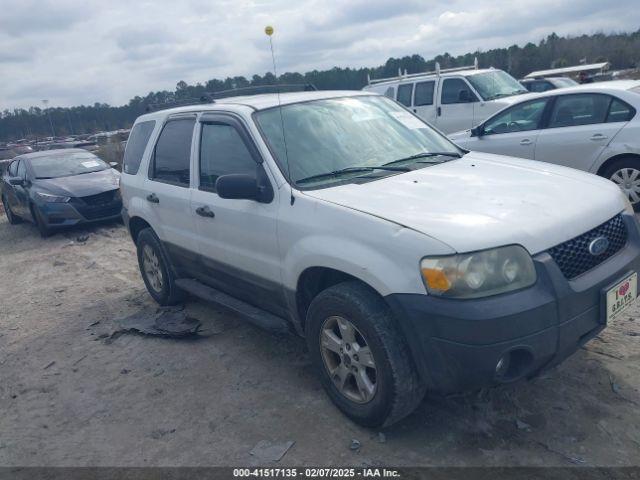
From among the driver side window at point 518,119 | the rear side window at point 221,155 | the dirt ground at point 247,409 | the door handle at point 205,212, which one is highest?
the rear side window at point 221,155

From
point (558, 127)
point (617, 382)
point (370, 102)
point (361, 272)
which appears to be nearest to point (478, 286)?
point (361, 272)

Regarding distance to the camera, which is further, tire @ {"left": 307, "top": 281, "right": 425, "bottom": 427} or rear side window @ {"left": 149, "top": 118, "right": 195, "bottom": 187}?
rear side window @ {"left": 149, "top": 118, "right": 195, "bottom": 187}

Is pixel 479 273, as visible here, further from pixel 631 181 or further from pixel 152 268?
pixel 631 181

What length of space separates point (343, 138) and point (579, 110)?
15.5 feet

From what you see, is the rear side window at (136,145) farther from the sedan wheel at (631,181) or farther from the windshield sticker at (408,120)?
the sedan wheel at (631,181)

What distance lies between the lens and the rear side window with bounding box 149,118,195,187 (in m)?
4.70

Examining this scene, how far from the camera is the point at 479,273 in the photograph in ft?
8.94

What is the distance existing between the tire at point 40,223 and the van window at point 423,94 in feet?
27.0

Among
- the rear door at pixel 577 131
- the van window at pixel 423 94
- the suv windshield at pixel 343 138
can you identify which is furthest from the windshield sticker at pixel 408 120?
the van window at pixel 423 94

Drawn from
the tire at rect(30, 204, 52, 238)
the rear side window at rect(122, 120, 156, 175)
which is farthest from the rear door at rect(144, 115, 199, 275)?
the tire at rect(30, 204, 52, 238)

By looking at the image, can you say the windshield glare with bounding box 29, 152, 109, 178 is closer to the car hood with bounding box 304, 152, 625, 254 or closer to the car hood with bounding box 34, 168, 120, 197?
the car hood with bounding box 34, 168, 120, 197

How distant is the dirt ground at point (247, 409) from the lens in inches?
122

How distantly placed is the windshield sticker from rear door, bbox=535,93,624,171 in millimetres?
3569

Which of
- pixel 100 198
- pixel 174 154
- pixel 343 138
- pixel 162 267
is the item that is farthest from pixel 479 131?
pixel 100 198
